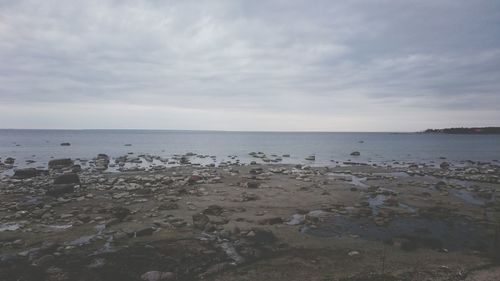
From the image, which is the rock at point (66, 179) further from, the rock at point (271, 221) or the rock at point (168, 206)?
the rock at point (271, 221)

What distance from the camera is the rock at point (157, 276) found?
28.8 ft

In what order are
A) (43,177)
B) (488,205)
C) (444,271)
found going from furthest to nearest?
(43,177) → (488,205) → (444,271)

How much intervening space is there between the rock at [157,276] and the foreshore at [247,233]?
0.09m

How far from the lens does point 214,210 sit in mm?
16109

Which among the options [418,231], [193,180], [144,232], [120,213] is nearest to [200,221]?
[144,232]

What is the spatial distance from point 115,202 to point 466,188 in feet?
72.2

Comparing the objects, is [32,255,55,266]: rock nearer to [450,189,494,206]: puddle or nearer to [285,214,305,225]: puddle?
[285,214,305,225]: puddle

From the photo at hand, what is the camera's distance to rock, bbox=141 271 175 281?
8.77m

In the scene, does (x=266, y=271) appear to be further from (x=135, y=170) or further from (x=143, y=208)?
(x=135, y=170)

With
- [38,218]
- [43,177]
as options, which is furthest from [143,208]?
[43,177]

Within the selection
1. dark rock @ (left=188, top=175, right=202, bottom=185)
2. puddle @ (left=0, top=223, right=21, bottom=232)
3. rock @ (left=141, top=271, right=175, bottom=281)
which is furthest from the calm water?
rock @ (left=141, top=271, right=175, bottom=281)

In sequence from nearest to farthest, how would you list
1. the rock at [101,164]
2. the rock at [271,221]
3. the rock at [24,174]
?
the rock at [271,221] < the rock at [24,174] < the rock at [101,164]

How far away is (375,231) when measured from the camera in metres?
13.2

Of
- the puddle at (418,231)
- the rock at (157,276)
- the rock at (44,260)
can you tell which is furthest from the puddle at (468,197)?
the rock at (44,260)
